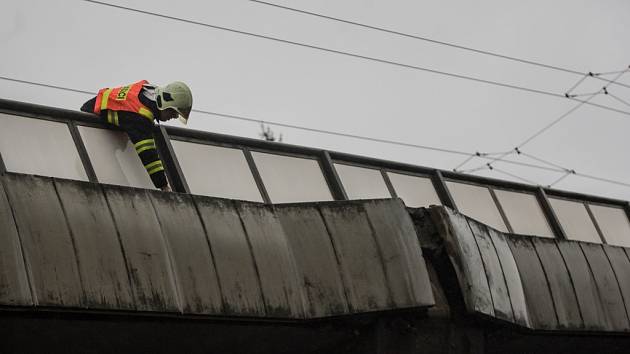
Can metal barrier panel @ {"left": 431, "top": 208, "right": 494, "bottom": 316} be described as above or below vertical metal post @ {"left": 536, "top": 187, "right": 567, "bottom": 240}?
below

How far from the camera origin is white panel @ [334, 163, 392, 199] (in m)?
16.4

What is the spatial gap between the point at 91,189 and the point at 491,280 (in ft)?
18.8

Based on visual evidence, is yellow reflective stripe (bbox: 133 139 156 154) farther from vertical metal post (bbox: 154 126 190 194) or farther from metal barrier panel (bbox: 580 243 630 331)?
metal barrier panel (bbox: 580 243 630 331)

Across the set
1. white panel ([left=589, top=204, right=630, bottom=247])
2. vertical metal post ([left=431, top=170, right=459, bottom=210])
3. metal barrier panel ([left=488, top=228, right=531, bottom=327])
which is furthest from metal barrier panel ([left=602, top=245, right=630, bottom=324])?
white panel ([left=589, top=204, right=630, bottom=247])

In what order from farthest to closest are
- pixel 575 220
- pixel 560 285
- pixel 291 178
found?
pixel 575 220, pixel 560 285, pixel 291 178

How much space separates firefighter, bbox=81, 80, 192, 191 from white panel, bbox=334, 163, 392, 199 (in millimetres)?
3140

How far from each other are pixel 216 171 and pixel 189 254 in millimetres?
2805

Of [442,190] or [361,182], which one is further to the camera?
[442,190]

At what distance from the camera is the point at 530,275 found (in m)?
15.9

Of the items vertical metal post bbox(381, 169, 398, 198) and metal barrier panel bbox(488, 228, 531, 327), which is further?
vertical metal post bbox(381, 169, 398, 198)

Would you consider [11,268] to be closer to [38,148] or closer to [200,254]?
[200,254]

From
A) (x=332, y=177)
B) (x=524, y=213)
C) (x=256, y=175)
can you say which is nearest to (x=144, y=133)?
(x=256, y=175)

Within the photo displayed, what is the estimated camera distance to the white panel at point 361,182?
647 inches

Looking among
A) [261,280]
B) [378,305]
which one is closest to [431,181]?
[378,305]
